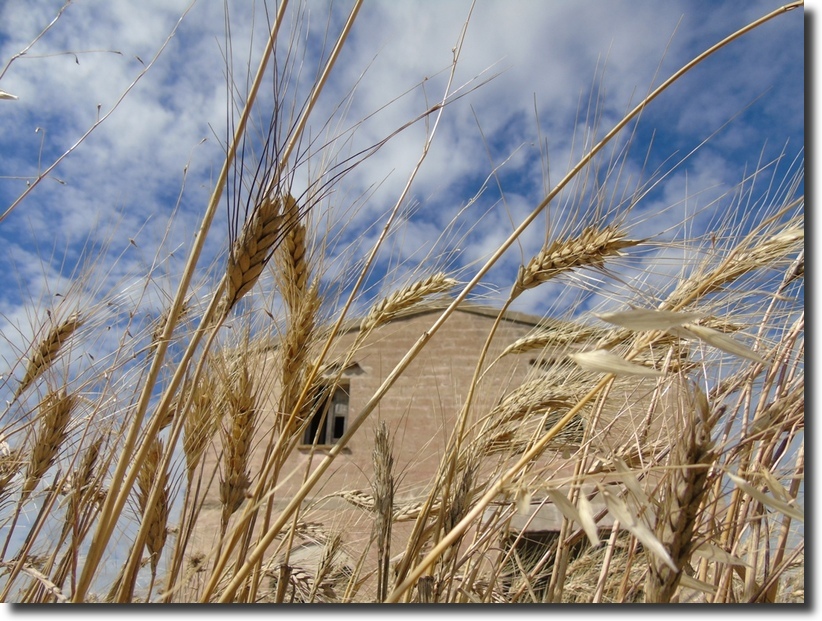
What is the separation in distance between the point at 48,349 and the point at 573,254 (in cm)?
102

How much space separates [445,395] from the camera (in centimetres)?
588

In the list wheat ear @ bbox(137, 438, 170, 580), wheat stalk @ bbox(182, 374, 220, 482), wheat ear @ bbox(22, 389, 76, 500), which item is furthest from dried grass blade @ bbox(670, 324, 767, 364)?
wheat ear @ bbox(22, 389, 76, 500)

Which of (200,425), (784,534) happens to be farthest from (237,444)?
(784,534)

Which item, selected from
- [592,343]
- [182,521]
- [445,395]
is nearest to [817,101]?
[592,343]

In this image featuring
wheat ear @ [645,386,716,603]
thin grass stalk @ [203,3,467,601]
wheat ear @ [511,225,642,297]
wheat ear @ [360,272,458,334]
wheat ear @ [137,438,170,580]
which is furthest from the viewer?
wheat ear @ [360,272,458,334]

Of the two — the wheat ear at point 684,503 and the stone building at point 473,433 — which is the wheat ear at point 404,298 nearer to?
the stone building at point 473,433

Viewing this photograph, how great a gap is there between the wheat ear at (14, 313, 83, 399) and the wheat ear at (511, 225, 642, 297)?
2.93 feet

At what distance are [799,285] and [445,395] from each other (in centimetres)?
489

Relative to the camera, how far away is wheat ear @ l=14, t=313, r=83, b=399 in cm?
119

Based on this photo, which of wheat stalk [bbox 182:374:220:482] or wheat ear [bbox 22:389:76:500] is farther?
wheat ear [bbox 22:389:76:500]

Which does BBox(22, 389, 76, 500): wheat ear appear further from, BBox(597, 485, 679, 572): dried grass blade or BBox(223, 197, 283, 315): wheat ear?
BBox(597, 485, 679, 572): dried grass blade

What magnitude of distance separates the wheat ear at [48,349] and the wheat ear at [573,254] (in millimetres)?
892

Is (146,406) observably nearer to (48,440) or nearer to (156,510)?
(156,510)

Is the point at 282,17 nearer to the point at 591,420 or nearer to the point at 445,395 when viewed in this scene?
the point at 591,420
